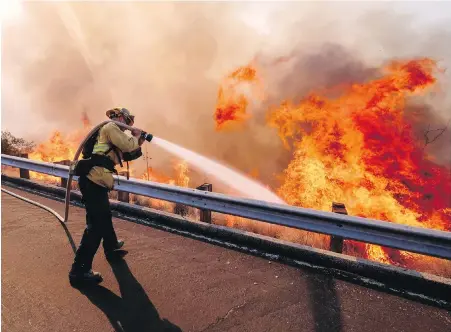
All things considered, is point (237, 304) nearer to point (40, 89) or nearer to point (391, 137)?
point (391, 137)

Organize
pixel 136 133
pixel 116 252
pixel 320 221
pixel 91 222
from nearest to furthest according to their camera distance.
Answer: pixel 91 222 → pixel 320 221 → pixel 136 133 → pixel 116 252

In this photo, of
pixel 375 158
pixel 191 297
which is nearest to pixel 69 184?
pixel 191 297

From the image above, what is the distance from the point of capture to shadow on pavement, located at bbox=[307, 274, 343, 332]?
2805 mm

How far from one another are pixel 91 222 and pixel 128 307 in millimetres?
1186

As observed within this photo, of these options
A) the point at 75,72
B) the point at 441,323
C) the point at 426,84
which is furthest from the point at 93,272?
the point at 75,72

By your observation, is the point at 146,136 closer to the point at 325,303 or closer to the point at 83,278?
the point at 83,278

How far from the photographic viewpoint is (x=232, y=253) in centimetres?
421

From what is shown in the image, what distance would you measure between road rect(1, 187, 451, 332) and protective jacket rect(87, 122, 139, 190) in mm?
1179

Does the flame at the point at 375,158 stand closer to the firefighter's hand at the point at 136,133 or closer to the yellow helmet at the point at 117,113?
the firefighter's hand at the point at 136,133

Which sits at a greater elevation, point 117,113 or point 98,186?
point 117,113

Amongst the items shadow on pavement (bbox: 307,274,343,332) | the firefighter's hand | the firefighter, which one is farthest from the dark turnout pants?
shadow on pavement (bbox: 307,274,343,332)

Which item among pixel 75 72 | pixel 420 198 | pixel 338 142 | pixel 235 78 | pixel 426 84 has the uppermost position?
pixel 75 72

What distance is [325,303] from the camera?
3.11 m

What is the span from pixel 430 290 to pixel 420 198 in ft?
41.0
